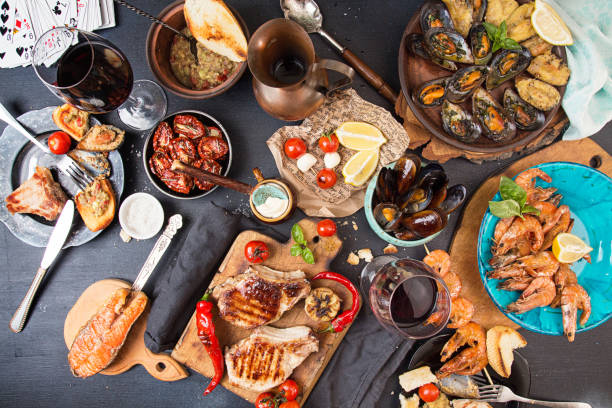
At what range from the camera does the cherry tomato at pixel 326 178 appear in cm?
239

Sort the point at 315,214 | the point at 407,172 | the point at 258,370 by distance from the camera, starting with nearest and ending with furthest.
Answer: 1. the point at 407,172
2. the point at 258,370
3. the point at 315,214

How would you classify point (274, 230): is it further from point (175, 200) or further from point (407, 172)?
point (407, 172)

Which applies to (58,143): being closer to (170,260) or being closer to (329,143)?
(170,260)

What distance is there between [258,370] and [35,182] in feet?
6.63

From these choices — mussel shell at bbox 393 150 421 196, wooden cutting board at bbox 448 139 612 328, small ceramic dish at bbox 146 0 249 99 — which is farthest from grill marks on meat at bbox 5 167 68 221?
wooden cutting board at bbox 448 139 612 328

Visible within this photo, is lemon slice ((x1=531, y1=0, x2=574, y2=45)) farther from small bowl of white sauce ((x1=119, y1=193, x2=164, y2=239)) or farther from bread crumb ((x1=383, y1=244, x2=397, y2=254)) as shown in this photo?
small bowl of white sauce ((x1=119, y1=193, x2=164, y2=239))

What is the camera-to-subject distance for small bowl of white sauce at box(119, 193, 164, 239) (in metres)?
2.48

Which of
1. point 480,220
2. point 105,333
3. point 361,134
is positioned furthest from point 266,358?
point 480,220

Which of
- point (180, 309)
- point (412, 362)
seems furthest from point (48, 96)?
point (412, 362)

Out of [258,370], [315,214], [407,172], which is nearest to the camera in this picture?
[407,172]

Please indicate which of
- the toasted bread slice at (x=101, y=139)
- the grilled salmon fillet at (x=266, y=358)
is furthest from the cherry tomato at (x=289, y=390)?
the toasted bread slice at (x=101, y=139)

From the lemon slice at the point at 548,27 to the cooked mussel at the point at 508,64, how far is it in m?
0.13

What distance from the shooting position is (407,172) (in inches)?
85.0

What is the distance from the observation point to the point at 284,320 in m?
2.53
